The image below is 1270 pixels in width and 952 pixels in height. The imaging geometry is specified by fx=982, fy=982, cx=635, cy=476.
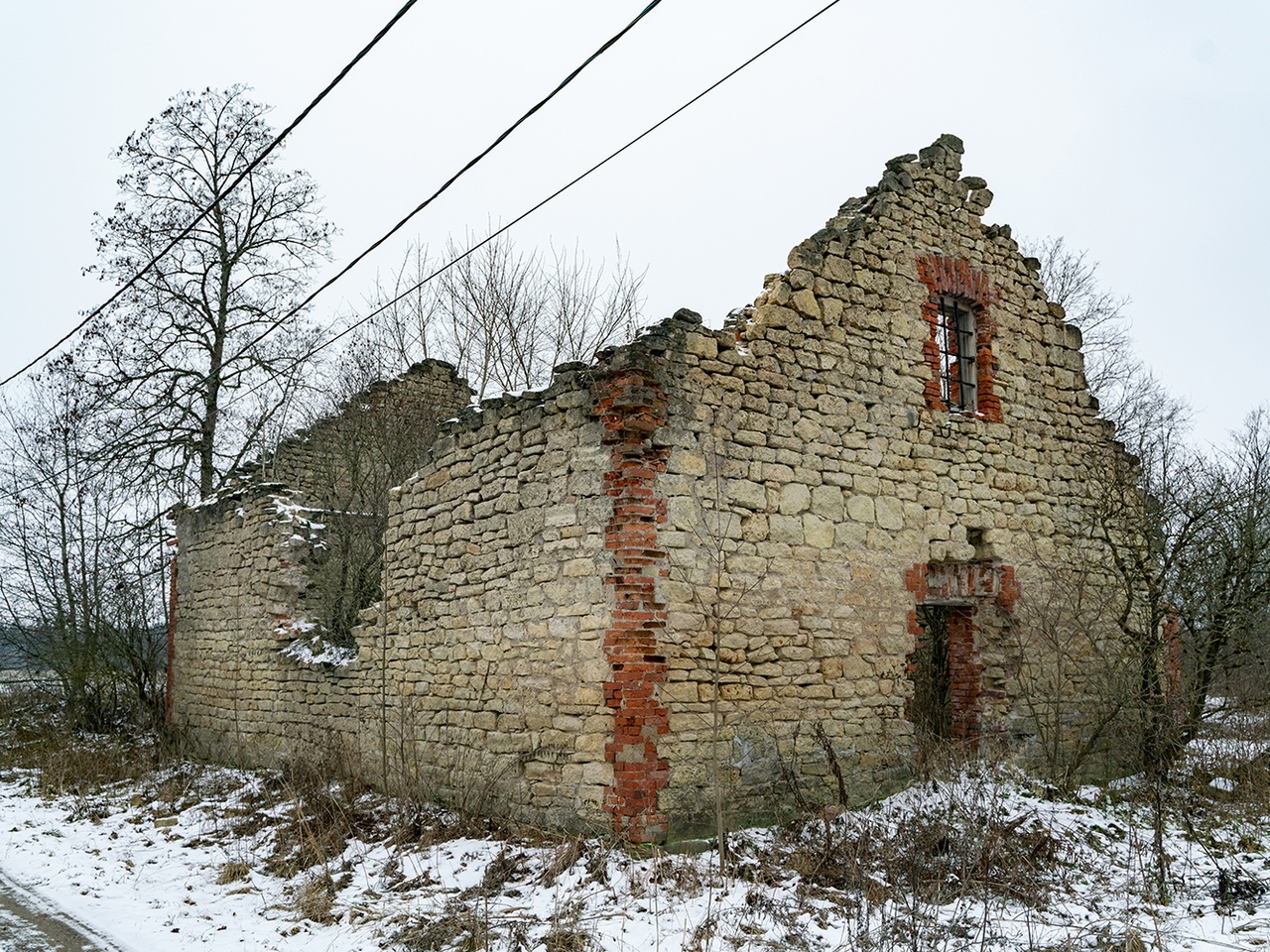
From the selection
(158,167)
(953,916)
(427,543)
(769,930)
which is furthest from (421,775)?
(158,167)

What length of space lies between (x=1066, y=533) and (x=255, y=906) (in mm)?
8163

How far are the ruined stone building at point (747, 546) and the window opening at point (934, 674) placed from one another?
0.21 meters

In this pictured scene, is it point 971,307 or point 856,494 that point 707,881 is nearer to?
point 856,494

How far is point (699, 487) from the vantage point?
754 cm

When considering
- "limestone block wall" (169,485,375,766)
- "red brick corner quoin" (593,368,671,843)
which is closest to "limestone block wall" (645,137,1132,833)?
"red brick corner quoin" (593,368,671,843)

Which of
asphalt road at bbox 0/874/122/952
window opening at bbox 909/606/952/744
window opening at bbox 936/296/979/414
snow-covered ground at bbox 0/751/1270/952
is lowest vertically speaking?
asphalt road at bbox 0/874/122/952

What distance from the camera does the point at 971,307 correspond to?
32.6 feet

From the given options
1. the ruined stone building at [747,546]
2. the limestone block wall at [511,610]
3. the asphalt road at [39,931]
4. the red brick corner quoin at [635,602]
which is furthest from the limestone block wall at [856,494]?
the asphalt road at [39,931]

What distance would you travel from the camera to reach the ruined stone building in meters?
7.22

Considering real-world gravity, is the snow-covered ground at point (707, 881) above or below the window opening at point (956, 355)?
below

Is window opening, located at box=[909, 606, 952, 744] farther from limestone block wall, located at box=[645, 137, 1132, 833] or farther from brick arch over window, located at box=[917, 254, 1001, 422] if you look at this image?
brick arch over window, located at box=[917, 254, 1001, 422]

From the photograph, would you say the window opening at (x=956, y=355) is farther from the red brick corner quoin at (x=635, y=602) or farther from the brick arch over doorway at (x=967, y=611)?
the red brick corner quoin at (x=635, y=602)

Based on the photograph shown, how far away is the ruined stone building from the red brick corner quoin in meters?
0.02

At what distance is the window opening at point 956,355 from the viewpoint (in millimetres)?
9727
